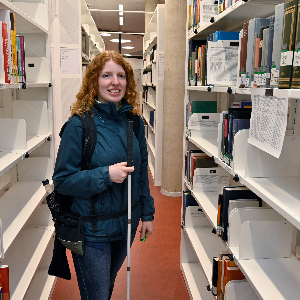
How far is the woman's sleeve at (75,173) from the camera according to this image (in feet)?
5.19

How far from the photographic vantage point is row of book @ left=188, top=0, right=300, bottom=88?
1.08 m

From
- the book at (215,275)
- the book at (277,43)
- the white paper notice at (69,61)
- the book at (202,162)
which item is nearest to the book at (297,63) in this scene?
the book at (277,43)

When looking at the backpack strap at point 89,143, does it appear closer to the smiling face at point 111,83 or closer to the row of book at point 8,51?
the smiling face at point 111,83

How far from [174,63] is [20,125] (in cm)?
304

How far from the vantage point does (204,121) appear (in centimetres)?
265

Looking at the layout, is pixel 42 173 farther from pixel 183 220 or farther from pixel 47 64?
pixel 183 220

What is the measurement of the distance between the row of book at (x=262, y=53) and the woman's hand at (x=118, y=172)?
0.67 metres

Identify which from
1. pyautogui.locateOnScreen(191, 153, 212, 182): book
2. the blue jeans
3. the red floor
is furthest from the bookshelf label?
the red floor

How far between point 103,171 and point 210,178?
1.15 m

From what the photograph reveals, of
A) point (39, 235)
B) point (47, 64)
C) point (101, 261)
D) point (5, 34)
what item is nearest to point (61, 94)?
point (47, 64)

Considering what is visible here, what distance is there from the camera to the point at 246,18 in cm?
195

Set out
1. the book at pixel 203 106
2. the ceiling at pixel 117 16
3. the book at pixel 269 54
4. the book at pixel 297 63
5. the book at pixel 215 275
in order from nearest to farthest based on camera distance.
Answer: the book at pixel 297 63 → the book at pixel 269 54 → the book at pixel 215 275 → the book at pixel 203 106 → the ceiling at pixel 117 16

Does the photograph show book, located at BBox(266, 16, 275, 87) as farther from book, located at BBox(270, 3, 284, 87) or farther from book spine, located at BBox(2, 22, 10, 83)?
book spine, located at BBox(2, 22, 10, 83)

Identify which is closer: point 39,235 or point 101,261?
point 101,261
